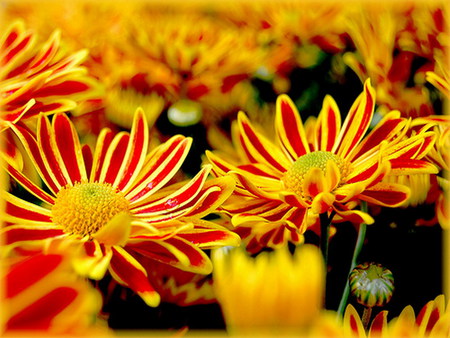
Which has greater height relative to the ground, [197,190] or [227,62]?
[227,62]

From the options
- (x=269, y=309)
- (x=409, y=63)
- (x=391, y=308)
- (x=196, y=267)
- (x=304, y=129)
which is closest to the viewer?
(x=269, y=309)

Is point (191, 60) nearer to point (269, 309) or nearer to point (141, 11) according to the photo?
point (141, 11)

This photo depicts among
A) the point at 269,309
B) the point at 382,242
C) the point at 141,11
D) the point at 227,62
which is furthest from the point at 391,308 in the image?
the point at 141,11

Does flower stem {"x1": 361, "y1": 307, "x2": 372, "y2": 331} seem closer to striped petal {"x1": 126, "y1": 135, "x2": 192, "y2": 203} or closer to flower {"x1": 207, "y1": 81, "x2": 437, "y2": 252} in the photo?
flower {"x1": 207, "y1": 81, "x2": 437, "y2": 252}

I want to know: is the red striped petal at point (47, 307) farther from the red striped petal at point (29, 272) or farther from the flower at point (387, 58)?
the flower at point (387, 58)

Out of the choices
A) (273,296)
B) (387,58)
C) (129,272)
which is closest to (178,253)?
(129,272)

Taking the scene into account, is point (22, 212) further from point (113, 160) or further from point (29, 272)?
point (29, 272)

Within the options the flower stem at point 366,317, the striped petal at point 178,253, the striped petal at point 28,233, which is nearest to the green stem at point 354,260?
the flower stem at point 366,317
